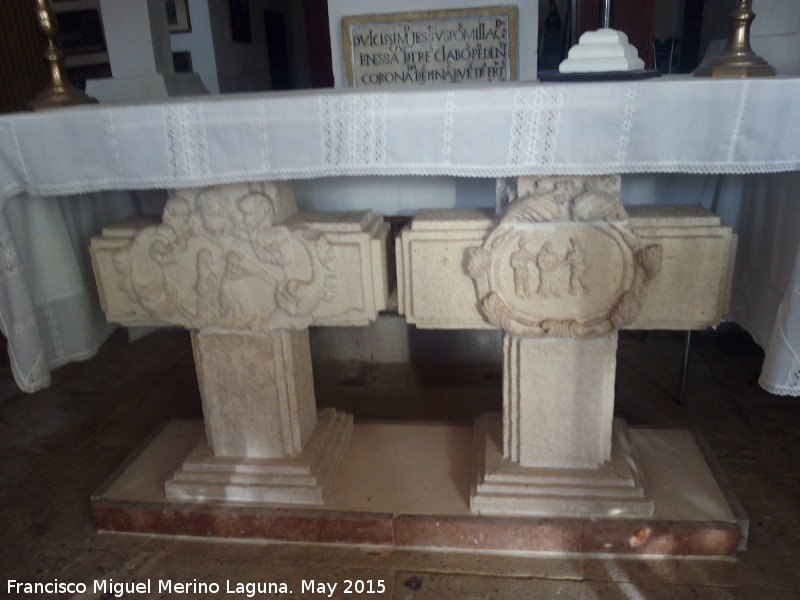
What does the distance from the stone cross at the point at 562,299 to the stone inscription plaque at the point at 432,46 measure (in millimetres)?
945

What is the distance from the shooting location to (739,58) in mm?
1569

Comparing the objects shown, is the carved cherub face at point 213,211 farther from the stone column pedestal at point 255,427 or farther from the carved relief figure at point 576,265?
the carved relief figure at point 576,265

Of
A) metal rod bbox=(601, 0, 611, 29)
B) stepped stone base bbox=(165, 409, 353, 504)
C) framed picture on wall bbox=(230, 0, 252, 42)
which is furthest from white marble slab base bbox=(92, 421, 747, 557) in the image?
framed picture on wall bbox=(230, 0, 252, 42)

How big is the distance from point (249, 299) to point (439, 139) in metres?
0.68

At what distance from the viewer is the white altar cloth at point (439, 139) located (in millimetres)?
1329

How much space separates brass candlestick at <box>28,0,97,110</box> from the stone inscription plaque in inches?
39.1

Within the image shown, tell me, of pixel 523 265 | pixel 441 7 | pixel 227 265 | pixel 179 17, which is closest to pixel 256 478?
pixel 227 265

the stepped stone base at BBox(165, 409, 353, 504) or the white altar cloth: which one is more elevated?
the white altar cloth

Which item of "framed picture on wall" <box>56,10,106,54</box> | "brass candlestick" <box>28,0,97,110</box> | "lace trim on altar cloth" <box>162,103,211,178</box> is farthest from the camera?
"framed picture on wall" <box>56,10,106,54</box>

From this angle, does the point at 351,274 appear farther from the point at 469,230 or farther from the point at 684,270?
the point at 684,270

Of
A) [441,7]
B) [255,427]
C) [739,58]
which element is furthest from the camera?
[441,7]

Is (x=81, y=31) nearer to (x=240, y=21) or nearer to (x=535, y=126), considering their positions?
(x=240, y=21)

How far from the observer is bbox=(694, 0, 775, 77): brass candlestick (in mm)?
1537

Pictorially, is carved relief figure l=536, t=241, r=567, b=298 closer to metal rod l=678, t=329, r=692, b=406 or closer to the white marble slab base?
the white marble slab base
